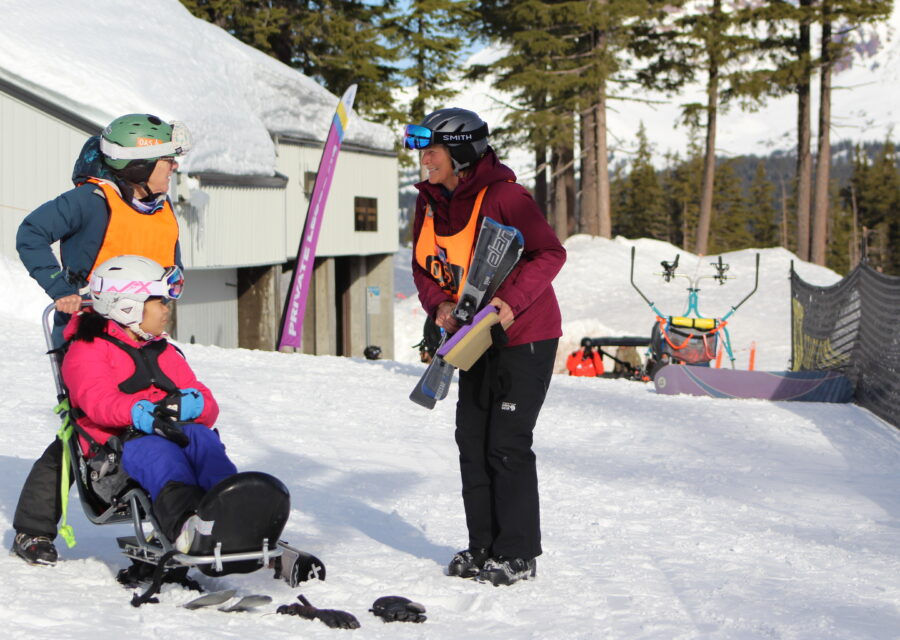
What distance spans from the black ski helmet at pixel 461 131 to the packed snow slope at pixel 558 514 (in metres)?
1.64

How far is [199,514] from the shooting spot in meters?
3.48

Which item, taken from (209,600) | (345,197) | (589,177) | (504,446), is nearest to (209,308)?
(345,197)

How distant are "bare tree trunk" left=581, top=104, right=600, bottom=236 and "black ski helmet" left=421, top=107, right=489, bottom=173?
30784 millimetres

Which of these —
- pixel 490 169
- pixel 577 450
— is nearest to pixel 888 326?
pixel 577 450

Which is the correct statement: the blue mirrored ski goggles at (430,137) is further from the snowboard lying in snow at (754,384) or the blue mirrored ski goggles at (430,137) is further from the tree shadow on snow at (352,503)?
the snowboard lying in snow at (754,384)

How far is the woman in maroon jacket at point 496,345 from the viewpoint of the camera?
14.2 feet

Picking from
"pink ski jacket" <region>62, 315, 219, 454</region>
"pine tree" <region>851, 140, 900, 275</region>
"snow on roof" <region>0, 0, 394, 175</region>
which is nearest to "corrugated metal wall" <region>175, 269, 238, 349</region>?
"snow on roof" <region>0, 0, 394, 175</region>

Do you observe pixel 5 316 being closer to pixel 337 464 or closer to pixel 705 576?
pixel 337 464

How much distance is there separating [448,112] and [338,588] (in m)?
1.86

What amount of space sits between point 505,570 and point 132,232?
2.07 meters

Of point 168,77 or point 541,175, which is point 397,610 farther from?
point 541,175

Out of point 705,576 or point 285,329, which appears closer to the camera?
point 705,576

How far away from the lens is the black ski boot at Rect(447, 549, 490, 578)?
14.4 feet

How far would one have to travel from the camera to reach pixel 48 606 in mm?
3658
